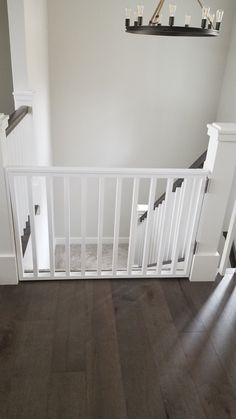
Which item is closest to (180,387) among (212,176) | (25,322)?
(25,322)

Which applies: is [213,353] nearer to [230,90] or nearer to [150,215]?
[150,215]

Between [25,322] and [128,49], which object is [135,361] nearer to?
[25,322]

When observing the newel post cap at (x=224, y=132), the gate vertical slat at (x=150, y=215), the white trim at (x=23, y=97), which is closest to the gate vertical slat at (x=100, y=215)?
the gate vertical slat at (x=150, y=215)

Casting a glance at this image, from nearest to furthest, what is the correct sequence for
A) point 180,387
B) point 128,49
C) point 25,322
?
point 180,387
point 25,322
point 128,49

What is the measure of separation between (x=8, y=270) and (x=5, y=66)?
3.03 m

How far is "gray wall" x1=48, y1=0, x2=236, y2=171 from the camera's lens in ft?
15.1

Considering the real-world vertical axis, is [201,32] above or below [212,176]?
above

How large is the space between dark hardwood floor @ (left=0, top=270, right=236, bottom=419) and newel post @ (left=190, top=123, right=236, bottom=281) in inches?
6.3

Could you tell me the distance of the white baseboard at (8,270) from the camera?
226cm

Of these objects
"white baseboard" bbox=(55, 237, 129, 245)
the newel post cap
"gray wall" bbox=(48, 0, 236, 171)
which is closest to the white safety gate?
the newel post cap

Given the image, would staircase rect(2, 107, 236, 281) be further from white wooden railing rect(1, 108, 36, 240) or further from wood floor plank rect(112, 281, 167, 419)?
wood floor plank rect(112, 281, 167, 419)

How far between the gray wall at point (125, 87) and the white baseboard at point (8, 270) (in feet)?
10.5

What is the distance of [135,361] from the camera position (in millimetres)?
1847

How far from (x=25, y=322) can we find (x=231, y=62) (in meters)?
4.51
